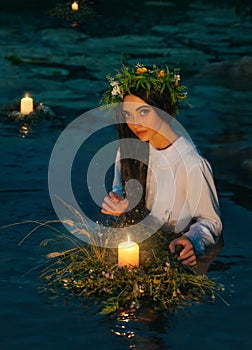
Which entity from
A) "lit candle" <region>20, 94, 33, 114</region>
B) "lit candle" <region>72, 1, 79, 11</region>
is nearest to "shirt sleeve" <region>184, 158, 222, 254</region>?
"lit candle" <region>20, 94, 33, 114</region>

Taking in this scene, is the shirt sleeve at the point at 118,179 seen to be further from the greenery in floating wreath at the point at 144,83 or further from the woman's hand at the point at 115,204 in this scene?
the greenery in floating wreath at the point at 144,83

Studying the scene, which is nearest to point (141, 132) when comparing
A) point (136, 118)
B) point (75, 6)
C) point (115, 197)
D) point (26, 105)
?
point (136, 118)

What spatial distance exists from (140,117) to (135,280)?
4.27 feet

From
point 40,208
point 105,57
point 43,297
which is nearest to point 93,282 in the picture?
point 43,297

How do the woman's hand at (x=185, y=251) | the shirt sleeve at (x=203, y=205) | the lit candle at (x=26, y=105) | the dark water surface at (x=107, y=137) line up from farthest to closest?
the lit candle at (x=26, y=105)
the shirt sleeve at (x=203, y=205)
the woman's hand at (x=185, y=251)
the dark water surface at (x=107, y=137)

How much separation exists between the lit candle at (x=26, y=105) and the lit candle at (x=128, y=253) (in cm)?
511

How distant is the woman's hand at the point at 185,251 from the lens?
235 inches

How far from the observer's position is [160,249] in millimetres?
6141

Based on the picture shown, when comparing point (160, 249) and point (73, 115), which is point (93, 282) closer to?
point (160, 249)

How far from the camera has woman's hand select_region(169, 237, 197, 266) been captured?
5.98m

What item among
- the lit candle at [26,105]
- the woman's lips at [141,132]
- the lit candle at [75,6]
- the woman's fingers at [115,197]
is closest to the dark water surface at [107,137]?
the lit candle at [26,105]

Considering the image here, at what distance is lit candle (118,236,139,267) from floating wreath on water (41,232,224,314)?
0.04 metres

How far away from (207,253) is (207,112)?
4891mm

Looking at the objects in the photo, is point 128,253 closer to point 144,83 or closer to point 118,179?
point 118,179
